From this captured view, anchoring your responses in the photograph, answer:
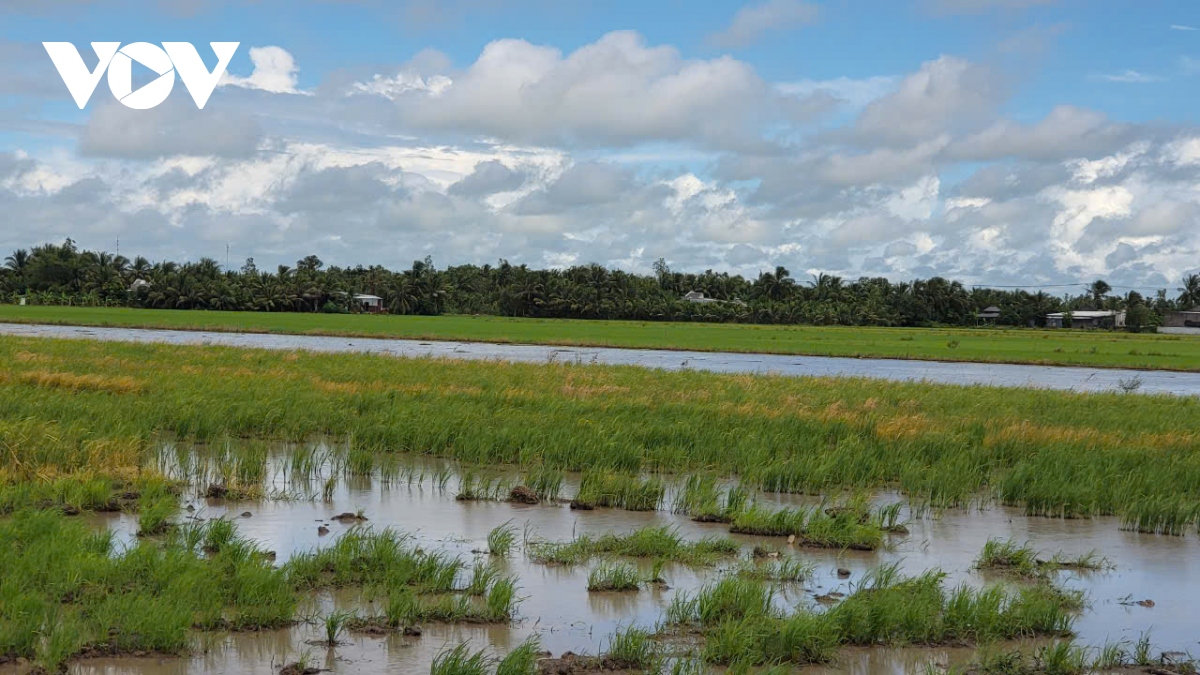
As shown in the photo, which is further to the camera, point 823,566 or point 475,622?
point 823,566

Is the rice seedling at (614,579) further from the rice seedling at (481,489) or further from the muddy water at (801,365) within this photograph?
the muddy water at (801,365)

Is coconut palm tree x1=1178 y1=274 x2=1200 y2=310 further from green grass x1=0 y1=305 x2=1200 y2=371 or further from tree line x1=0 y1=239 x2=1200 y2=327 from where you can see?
green grass x1=0 y1=305 x2=1200 y2=371

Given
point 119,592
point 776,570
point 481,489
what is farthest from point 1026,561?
point 119,592

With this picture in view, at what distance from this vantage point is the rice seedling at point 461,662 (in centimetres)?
653

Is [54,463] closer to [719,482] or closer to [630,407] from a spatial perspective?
[719,482]

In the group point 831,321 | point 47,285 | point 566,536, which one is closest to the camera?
point 566,536

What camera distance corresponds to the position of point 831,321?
112562 mm

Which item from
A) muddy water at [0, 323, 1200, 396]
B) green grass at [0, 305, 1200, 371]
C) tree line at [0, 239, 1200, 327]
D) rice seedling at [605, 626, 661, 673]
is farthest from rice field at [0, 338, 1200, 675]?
tree line at [0, 239, 1200, 327]

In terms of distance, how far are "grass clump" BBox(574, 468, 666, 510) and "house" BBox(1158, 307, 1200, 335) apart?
122 meters

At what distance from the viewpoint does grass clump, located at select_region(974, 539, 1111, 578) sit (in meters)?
10.1

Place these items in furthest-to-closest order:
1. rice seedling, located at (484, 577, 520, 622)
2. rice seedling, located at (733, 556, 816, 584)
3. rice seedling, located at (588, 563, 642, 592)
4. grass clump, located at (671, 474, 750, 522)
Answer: grass clump, located at (671, 474, 750, 522), rice seedling, located at (733, 556, 816, 584), rice seedling, located at (588, 563, 642, 592), rice seedling, located at (484, 577, 520, 622)

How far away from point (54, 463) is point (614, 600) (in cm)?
779

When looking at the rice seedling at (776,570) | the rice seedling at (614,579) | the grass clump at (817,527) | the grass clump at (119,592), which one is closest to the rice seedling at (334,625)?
the grass clump at (119,592)

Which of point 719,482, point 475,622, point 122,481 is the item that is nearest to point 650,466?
point 719,482
